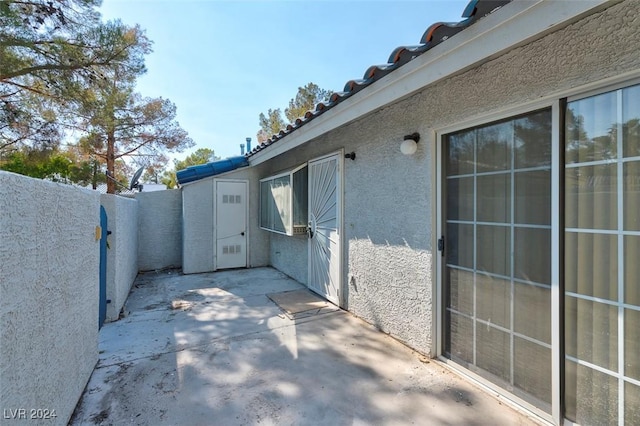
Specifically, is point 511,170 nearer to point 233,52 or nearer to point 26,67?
point 233,52

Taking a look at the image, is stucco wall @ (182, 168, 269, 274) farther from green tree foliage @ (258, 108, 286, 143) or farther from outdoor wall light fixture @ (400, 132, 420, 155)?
green tree foliage @ (258, 108, 286, 143)

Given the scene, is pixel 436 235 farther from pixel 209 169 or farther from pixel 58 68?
pixel 58 68

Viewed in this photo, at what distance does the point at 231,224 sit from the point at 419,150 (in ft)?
25.7

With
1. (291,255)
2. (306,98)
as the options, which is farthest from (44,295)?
(306,98)

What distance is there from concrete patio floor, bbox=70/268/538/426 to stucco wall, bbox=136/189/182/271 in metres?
4.97

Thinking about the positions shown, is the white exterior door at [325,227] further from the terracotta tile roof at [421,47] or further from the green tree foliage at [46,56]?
the green tree foliage at [46,56]

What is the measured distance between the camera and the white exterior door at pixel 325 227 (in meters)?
6.38

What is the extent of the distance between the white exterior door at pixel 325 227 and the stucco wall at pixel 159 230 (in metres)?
5.97

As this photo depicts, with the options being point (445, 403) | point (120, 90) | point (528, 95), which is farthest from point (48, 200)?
point (120, 90)

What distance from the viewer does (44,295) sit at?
2.41 m

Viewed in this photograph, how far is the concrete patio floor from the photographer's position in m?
3.05

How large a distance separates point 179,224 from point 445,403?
10.3 metres

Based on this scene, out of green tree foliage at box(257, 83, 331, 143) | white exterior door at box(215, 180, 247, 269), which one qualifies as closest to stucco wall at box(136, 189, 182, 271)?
white exterior door at box(215, 180, 247, 269)

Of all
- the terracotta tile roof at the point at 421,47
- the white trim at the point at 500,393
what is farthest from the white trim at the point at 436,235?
the terracotta tile roof at the point at 421,47
